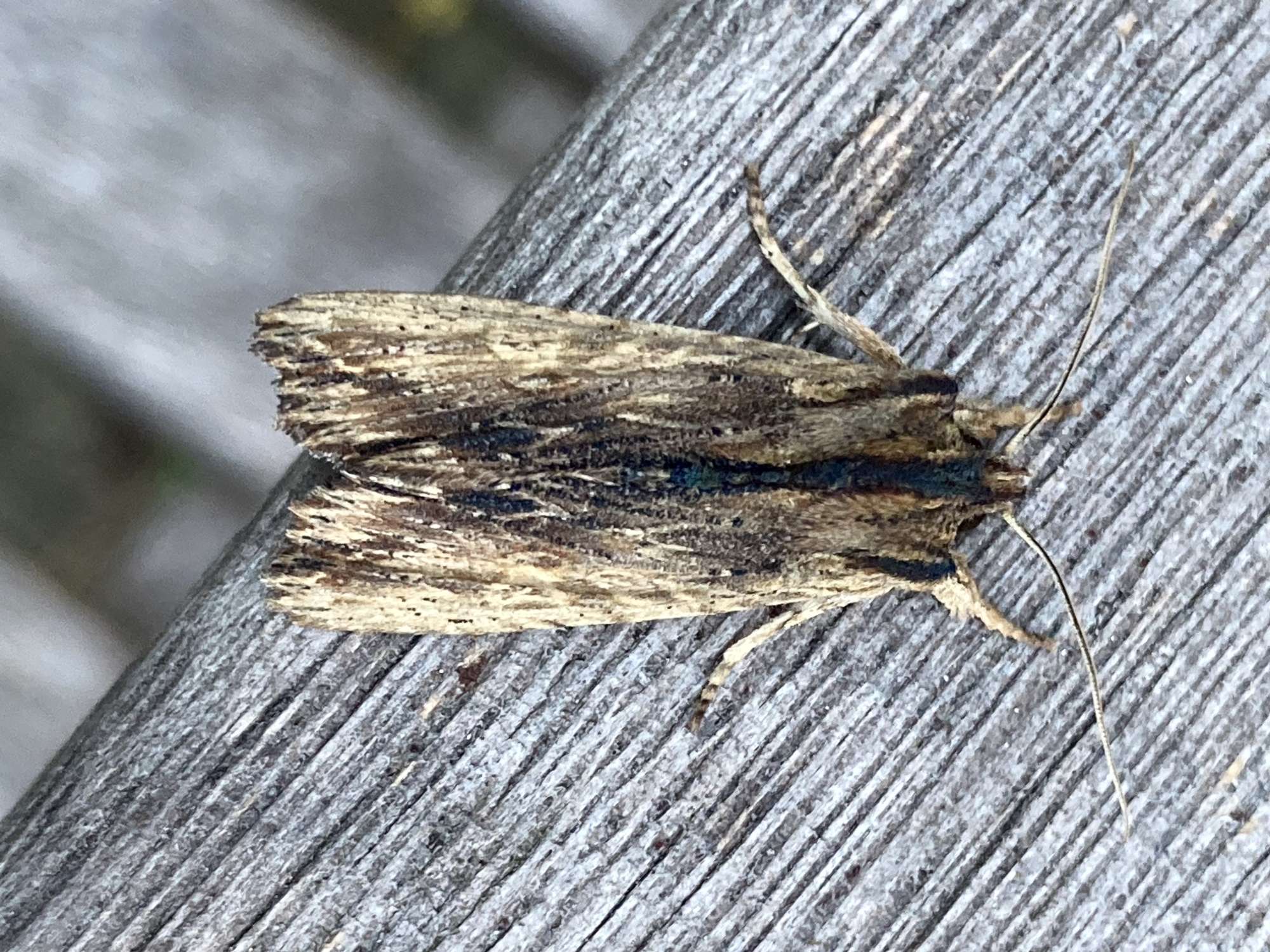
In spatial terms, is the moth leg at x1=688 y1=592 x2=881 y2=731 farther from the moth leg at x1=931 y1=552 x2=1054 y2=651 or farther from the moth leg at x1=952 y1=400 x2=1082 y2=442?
the moth leg at x1=952 y1=400 x2=1082 y2=442

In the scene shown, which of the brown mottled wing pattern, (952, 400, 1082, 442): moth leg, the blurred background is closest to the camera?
the brown mottled wing pattern

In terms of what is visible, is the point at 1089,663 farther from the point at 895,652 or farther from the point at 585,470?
the point at 585,470

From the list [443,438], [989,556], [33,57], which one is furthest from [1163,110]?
[33,57]

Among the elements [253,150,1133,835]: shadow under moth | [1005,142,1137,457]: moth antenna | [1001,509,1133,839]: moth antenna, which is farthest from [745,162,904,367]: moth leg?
[1001,509,1133,839]: moth antenna

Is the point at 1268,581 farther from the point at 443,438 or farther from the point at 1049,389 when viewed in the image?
the point at 443,438

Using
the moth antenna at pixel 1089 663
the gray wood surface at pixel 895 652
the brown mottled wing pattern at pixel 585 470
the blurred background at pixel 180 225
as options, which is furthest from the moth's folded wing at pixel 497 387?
the blurred background at pixel 180 225

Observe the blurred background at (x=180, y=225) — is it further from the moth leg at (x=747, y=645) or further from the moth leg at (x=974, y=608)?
the moth leg at (x=974, y=608)
